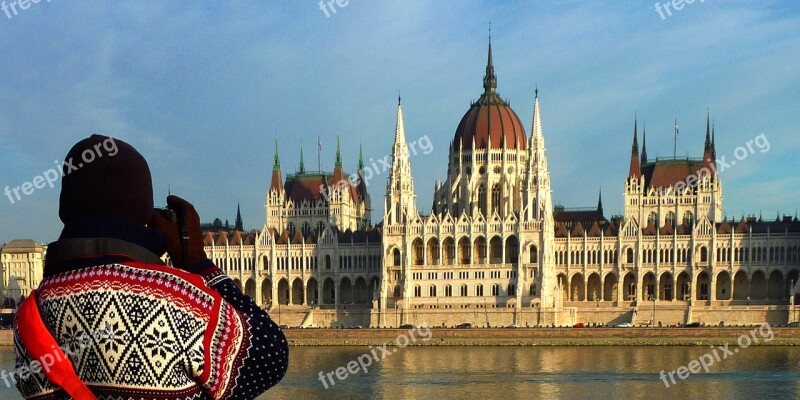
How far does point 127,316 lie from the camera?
333 centimetres

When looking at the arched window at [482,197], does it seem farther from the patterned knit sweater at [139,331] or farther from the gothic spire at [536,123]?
the patterned knit sweater at [139,331]

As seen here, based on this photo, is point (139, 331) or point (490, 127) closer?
point (139, 331)

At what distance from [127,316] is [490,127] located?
86014 mm

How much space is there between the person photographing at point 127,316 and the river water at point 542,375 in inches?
1560

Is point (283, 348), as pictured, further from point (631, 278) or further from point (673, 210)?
point (673, 210)

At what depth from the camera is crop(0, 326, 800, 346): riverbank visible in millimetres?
65688

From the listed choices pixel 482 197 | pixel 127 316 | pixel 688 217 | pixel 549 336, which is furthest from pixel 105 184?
pixel 688 217

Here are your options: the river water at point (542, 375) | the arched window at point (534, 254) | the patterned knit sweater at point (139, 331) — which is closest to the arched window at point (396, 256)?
the arched window at point (534, 254)

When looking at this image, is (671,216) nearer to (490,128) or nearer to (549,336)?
(490,128)

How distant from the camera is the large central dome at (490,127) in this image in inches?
3484

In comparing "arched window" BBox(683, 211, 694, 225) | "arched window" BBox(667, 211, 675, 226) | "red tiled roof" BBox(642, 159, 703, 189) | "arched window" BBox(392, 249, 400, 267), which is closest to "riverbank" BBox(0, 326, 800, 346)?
"arched window" BBox(392, 249, 400, 267)

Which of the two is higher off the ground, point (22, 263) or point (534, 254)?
point (534, 254)

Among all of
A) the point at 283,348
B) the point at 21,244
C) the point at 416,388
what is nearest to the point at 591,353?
the point at 416,388

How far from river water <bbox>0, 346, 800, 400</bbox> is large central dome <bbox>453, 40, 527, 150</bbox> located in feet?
84.6
